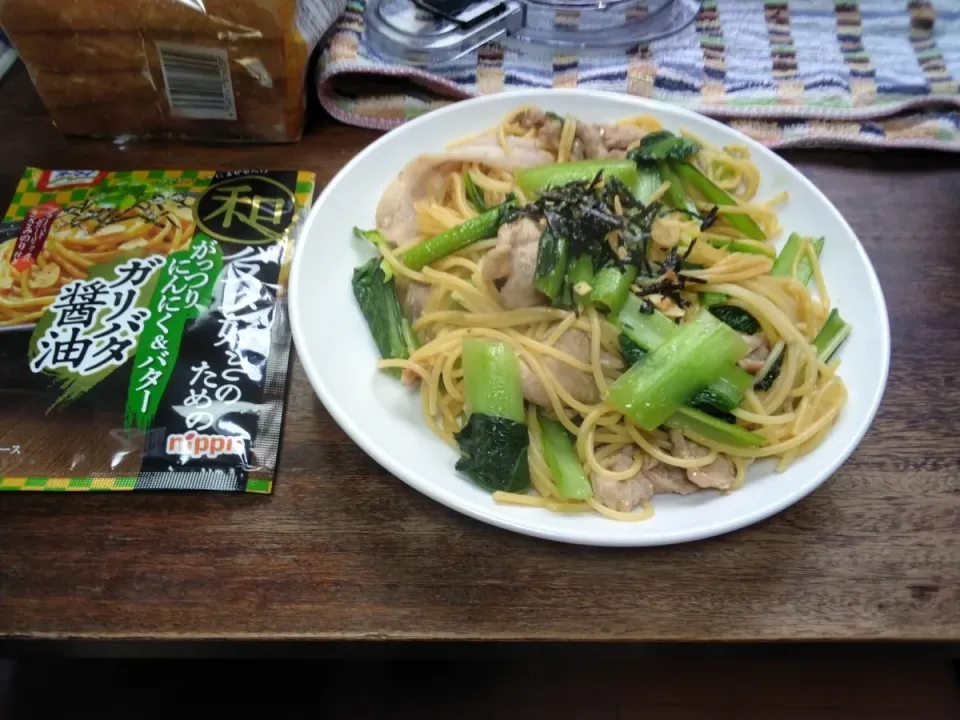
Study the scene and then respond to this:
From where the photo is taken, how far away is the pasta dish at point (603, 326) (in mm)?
1516

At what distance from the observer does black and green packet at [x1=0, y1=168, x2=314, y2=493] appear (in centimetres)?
162

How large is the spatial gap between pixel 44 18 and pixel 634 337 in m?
1.80

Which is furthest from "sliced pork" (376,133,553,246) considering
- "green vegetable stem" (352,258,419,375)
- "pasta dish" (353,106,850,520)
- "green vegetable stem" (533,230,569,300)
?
"green vegetable stem" (533,230,569,300)

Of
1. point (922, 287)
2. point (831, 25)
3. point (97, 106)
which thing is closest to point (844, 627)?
point (922, 287)

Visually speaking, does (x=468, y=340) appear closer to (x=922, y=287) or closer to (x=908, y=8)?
(x=922, y=287)

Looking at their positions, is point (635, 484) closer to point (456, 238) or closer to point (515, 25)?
point (456, 238)

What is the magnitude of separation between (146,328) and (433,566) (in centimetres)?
95

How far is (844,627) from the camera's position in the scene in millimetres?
1444

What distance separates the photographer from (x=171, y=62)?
2068mm

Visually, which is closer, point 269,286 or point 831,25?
point 269,286

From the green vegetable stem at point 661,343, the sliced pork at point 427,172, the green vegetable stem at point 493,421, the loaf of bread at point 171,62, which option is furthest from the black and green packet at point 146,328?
the green vegetable stem at point 661,343

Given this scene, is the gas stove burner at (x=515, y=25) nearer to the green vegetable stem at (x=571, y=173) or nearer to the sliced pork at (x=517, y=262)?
the green vegetable stem at (x=571, y=173)

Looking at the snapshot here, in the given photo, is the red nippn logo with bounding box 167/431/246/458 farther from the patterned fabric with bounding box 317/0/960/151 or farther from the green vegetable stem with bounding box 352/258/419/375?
the patterned fabric with bounding box 317/0/960/151

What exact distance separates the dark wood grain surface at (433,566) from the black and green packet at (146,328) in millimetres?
74
